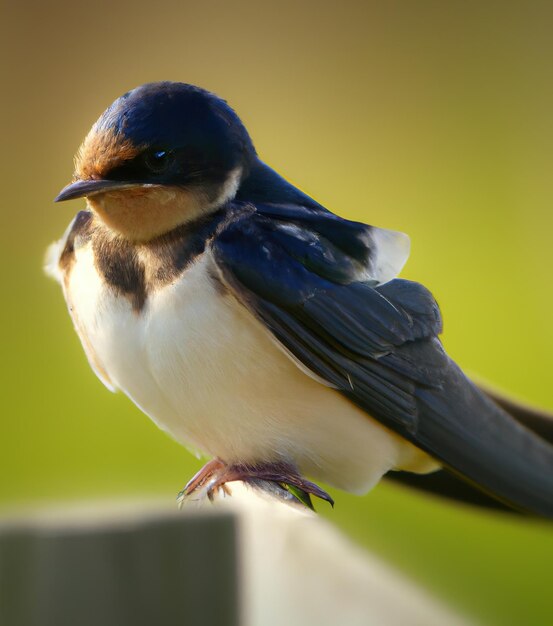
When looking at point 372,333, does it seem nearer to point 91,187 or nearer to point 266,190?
point 266,190

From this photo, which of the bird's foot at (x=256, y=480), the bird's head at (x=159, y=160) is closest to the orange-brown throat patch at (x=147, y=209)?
Result: the bird's head at (x=159, y=160)

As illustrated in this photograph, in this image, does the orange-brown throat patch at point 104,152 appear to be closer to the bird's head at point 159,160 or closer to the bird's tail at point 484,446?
the bird's head at point 159,160

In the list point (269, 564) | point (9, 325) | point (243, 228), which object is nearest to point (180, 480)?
point (9, 325)

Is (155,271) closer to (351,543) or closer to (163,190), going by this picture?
(163,190)

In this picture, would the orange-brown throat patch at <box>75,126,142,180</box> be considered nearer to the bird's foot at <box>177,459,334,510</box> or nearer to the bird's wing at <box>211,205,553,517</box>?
the bird's wing at <box>211,205,553,517</box>

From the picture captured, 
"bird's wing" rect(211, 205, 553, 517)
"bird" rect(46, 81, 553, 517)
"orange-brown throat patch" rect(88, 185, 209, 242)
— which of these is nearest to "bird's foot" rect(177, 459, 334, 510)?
"bird" rect(46, 81, 553, 517)

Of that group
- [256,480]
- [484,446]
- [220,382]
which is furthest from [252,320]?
[484,446]
